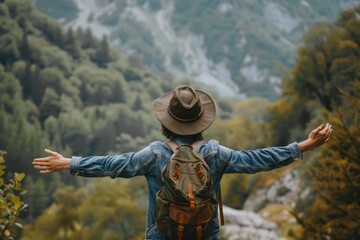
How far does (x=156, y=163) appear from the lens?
142 inches

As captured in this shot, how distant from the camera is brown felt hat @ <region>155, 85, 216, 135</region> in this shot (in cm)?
362

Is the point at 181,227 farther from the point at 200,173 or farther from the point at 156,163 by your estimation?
the point at 156,163

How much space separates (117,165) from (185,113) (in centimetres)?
63

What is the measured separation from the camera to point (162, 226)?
11.2 feet

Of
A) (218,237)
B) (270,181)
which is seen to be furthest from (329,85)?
(218,237)

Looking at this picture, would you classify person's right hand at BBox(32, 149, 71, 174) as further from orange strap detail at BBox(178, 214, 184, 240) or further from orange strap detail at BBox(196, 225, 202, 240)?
orange strap detail at BBox(196, 225, 202, 240)

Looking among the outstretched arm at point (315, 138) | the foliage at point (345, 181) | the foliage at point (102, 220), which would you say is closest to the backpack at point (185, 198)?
the outstretched arm at point (315, 138)

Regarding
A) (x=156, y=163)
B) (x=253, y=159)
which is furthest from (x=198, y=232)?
(x=253, y=159)

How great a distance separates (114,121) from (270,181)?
3026 inches

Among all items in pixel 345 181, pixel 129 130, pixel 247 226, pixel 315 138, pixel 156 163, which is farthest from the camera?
pixel 129 130

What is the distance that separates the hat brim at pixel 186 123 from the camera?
142 inches

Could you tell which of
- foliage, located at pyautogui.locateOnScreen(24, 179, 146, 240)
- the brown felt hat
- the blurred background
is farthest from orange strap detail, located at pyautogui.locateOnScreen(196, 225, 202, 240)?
foliage, located at pyautogui.locateOnScreen(24, 179, 146, 240)

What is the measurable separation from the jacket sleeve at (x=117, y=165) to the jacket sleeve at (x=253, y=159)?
55cm

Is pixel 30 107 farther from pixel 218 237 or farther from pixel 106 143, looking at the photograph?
pixel 218 237
